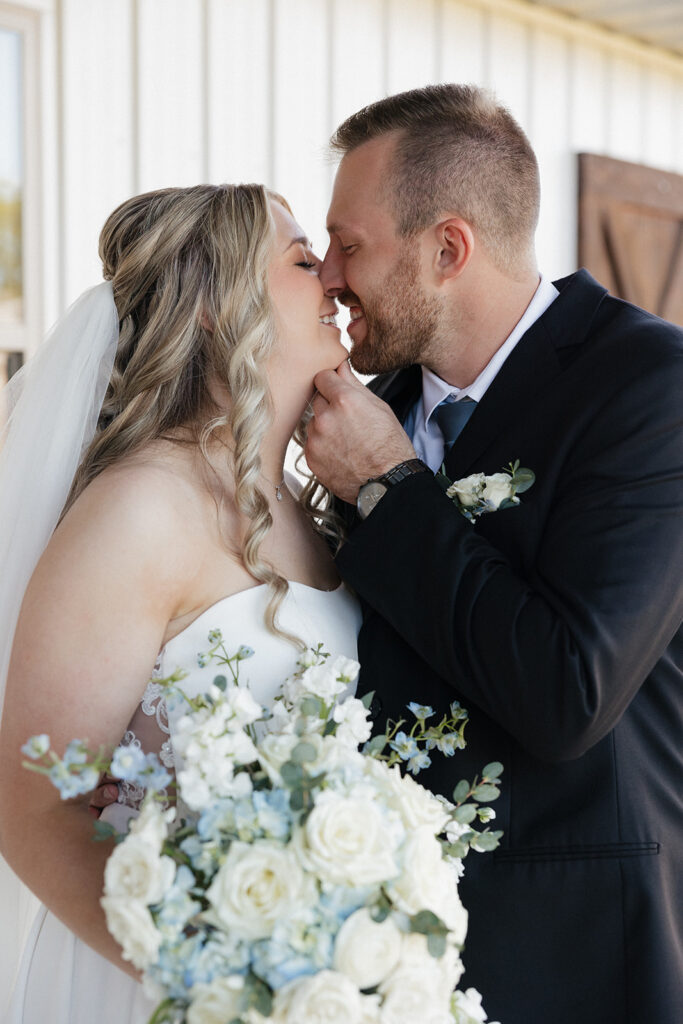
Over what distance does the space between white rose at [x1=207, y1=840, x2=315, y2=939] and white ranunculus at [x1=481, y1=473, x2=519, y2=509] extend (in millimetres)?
877

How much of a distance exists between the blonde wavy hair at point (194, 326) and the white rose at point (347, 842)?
86 centimetres

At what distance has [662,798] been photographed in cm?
→ 202

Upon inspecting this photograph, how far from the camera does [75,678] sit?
1.81m

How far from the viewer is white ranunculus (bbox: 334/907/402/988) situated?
1.32m

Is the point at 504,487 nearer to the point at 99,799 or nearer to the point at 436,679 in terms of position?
the point at 436,679

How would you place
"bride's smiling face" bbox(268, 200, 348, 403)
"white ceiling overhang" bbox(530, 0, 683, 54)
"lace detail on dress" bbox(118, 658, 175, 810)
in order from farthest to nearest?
"white ceiling overhang" bbox(530, 0, 683, 54), "bride's smiling face" bbox(268, 200, 348, 403), "lace detail on dress" bbox(118, 658, 175, 810)

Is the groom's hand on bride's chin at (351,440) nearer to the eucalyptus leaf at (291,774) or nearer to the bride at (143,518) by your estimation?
the bride at (143,518)

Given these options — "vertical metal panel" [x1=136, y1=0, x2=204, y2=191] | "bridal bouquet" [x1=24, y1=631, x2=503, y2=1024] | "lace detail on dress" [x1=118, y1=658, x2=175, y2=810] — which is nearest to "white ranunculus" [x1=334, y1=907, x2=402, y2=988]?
"bridal bouquet" [x1=24, y1=631, x2=503, y2=1024]

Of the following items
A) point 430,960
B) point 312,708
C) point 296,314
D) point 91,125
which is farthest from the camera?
point 91,125

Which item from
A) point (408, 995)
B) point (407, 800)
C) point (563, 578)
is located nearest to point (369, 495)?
point (563, 578)

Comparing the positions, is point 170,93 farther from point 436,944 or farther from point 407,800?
point 436,944

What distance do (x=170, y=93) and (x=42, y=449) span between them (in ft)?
7.18

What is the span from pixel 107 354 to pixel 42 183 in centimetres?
161

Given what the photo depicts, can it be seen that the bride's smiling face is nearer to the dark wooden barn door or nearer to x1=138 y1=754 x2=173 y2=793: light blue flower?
x1=138 y1=754 x2=173 y2=793: light blue flower
